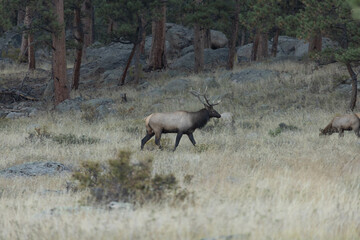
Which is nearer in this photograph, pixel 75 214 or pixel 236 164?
pixel 75 214

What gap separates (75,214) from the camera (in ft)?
17.7

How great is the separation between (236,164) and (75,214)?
3.96m

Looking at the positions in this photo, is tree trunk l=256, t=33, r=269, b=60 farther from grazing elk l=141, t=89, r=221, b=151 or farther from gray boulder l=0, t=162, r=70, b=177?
gray boulder l=0, t=162, r=70, b=177

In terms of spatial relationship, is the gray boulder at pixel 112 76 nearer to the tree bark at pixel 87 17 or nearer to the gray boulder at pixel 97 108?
the tree bark at pixel 87 17

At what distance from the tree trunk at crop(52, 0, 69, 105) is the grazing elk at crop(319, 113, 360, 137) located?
1139cm

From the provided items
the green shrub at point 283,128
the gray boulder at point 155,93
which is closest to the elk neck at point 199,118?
the green shrub at point 283,128

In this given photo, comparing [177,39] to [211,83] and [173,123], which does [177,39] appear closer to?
[211,83]

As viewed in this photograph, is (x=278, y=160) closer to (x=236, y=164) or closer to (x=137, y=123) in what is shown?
(x=236, y=164)

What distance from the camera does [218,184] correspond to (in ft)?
22.5

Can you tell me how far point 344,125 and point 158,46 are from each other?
16740 mm

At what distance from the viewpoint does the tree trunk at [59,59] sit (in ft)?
67.5

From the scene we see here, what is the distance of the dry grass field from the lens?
4.81m

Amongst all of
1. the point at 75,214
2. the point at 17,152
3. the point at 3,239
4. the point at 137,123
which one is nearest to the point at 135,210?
the point at 75,214

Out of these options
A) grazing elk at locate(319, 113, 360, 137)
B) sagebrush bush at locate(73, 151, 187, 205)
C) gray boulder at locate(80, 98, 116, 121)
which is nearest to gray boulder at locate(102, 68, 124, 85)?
gray boulder at locate(80, 98, 116, 121)
